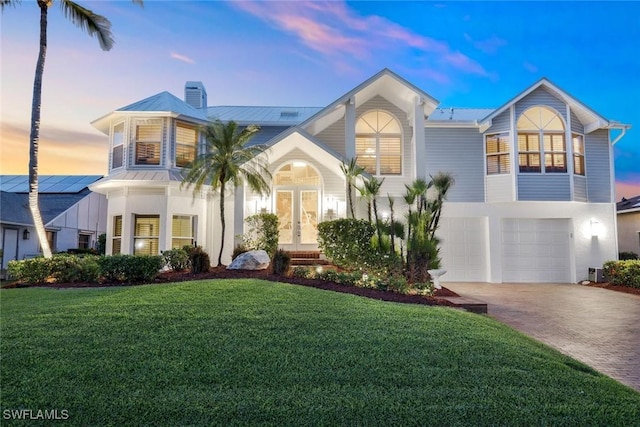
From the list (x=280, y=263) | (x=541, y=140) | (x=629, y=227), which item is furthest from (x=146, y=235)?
(x=629, y=227)

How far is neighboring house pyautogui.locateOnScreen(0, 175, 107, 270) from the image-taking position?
18938 mm

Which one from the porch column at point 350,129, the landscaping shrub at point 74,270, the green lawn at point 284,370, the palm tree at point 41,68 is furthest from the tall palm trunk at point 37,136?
the porch column at point 350,129

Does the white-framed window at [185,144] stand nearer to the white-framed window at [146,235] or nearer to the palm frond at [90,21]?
the white-framed window at [146,235]

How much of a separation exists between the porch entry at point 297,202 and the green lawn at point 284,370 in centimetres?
808

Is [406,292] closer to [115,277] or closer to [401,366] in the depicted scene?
[401,366]

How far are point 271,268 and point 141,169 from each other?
762 cm

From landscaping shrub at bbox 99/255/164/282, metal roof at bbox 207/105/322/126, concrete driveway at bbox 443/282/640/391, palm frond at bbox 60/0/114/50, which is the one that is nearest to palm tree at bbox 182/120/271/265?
landscaping shrub at bbox 99/255/164/282

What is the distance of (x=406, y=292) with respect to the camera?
887 centimetres

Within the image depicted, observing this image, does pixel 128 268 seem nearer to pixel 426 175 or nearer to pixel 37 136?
pixel 37 136

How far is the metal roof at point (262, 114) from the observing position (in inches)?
681

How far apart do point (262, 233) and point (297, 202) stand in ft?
7.70

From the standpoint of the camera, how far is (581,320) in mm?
8242

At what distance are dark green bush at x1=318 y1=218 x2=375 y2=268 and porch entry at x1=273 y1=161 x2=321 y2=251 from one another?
9.70 feet

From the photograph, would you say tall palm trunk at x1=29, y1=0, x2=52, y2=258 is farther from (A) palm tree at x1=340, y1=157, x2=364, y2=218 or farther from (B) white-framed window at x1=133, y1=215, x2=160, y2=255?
(A) palm tree at x1=340, y1=157, x2=364, y2=218
